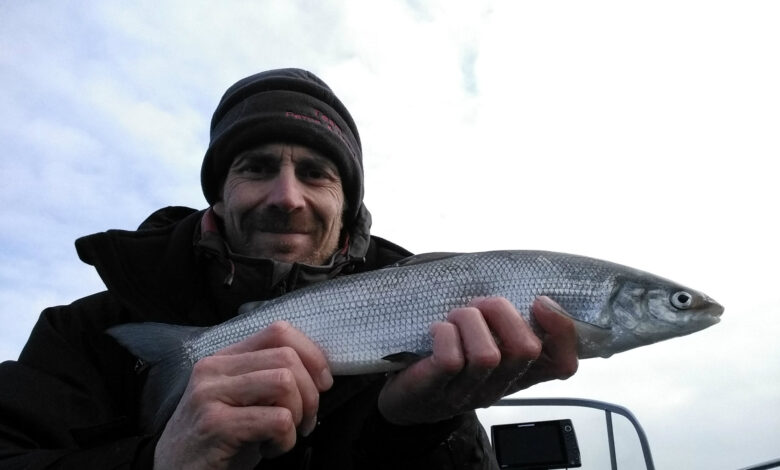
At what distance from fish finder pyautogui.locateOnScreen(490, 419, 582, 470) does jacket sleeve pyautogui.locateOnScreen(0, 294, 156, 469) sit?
3001 millimetres

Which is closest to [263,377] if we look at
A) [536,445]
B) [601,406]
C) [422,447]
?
[422,447]

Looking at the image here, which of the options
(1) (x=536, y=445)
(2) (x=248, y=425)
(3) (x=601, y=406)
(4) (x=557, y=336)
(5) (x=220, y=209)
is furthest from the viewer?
(3) (x=601, y=406)

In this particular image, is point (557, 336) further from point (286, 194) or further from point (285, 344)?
point (286, 194)

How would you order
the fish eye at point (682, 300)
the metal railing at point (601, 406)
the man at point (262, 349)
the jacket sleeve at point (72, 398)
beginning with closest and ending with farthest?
the man at point (262, 349), the jacket sleeve at point (72, 398), the fish eye at point (682, 300), the metal railing at point (601, 406)

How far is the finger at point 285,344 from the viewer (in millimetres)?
2678

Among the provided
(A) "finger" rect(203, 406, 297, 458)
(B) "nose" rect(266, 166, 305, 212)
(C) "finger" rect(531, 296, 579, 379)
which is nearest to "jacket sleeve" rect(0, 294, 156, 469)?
(A) "finger" rect(203, 406, 297, 458)

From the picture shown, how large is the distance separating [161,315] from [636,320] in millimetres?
2922

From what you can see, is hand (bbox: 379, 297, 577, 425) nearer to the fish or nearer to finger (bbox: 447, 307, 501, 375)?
finger (bbox: 447, 307, 501, 375)

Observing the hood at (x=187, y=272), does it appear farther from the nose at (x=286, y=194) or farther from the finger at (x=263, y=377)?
the finger at (x=263, y=377)

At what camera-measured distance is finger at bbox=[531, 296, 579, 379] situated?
300cm

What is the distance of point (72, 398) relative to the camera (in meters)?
3.37

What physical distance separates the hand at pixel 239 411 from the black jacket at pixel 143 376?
49 cm

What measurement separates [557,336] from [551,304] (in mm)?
170

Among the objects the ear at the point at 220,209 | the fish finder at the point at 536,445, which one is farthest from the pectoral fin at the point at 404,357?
the fish finder at the point at 536,445
